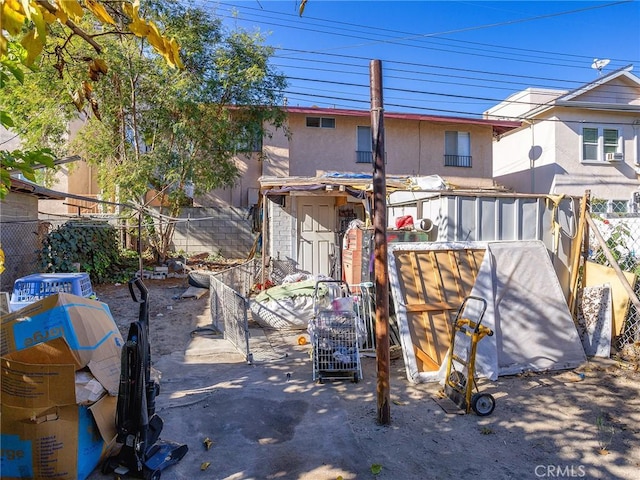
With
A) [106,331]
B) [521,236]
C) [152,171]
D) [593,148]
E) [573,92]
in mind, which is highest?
[573,92]

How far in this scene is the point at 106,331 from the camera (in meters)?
3.26

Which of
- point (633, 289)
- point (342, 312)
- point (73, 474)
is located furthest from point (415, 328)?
point (73, 474)

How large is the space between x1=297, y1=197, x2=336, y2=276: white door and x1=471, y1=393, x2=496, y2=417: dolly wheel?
6.79 metres

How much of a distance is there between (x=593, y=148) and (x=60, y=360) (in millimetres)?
18904

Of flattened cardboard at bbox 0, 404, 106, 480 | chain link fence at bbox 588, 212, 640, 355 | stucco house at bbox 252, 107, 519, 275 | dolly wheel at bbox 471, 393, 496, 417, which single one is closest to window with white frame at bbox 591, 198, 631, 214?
stucco house at bbox 252, 107, 519, 275

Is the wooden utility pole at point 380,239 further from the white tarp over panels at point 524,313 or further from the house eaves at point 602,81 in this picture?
the house eaves at point 602,81

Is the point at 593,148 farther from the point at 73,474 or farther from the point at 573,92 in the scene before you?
the point at 73,474

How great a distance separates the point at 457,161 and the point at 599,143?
18.4 ft

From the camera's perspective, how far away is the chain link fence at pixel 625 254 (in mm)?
5672

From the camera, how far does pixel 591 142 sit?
15.8 metres

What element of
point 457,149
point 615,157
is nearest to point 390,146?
point 457,149

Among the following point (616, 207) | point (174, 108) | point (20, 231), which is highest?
point (174, 108)

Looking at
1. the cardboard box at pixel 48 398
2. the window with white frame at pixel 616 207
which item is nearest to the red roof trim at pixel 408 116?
the window with white frame at pixel 616 207

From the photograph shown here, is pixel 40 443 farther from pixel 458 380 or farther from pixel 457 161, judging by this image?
pixel 457 161
